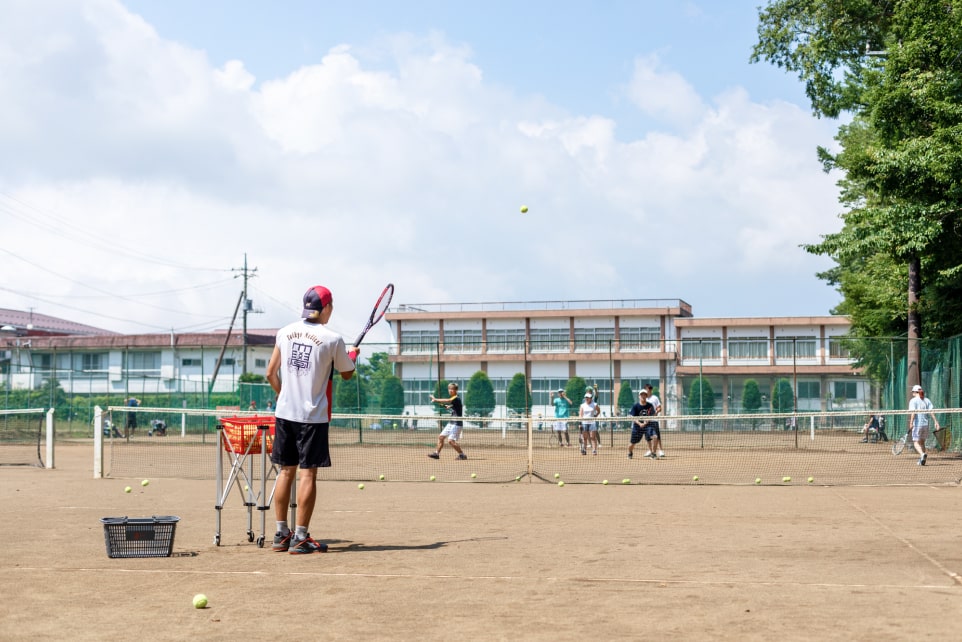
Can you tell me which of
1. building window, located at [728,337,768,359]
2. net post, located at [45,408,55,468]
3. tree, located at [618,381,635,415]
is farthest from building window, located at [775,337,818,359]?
net post, located at [45,408,55,468]

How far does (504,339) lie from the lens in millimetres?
81812

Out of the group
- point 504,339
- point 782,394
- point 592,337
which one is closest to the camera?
point 782,394

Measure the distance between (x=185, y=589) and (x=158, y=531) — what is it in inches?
53.4

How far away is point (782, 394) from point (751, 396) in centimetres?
86

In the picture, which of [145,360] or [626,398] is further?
[145,360]

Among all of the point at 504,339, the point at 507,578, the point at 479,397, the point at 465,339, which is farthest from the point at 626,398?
the point at 465,339

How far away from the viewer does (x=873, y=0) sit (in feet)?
92.0

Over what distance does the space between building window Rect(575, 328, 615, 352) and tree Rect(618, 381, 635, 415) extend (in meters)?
40.5

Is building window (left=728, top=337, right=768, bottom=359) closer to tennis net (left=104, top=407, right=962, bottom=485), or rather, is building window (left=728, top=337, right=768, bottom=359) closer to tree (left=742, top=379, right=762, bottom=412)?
tree (left=742, top=379, right=762, bottom=412)

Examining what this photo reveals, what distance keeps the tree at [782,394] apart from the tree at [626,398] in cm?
602

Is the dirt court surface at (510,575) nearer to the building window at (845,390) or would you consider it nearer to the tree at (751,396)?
the tree at (751,396)

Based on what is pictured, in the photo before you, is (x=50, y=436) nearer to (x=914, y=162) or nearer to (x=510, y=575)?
(x=510, y=575)

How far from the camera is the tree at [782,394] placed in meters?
29.9

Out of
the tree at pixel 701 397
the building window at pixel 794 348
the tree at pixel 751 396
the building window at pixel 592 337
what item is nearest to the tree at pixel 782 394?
the tree at pixel 751 396
